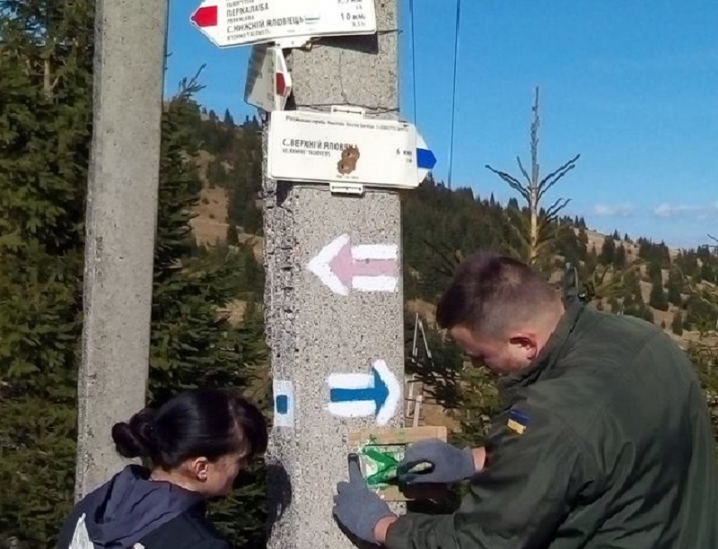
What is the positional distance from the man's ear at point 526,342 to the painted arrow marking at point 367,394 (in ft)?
2.64

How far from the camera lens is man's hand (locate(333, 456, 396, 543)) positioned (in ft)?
9.59

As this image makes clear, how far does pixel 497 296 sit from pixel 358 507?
0.87 m

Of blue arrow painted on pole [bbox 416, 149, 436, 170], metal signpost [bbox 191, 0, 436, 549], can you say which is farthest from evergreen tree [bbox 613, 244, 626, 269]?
metal signpost [bbox 191, 0, 436, 549]

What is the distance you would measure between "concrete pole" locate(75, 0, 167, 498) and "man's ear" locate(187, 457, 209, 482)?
147cm

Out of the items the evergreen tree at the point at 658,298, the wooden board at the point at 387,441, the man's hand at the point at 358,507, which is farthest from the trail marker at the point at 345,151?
the evergreen tree at the point at 658,298

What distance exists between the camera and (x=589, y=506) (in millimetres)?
2246

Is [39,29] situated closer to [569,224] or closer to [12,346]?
[12,346]

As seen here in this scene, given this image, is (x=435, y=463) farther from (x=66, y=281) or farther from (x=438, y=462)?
(x=66, y=281)

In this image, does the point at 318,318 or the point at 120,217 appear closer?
the point at 318,318

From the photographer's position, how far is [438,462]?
3010 mm

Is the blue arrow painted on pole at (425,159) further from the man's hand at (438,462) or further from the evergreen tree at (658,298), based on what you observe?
the evergreen tree at (658,298)

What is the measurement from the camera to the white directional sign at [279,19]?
10.3 feet

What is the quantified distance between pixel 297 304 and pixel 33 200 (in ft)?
20.4

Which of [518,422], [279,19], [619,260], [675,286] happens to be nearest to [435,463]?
[518,422]
